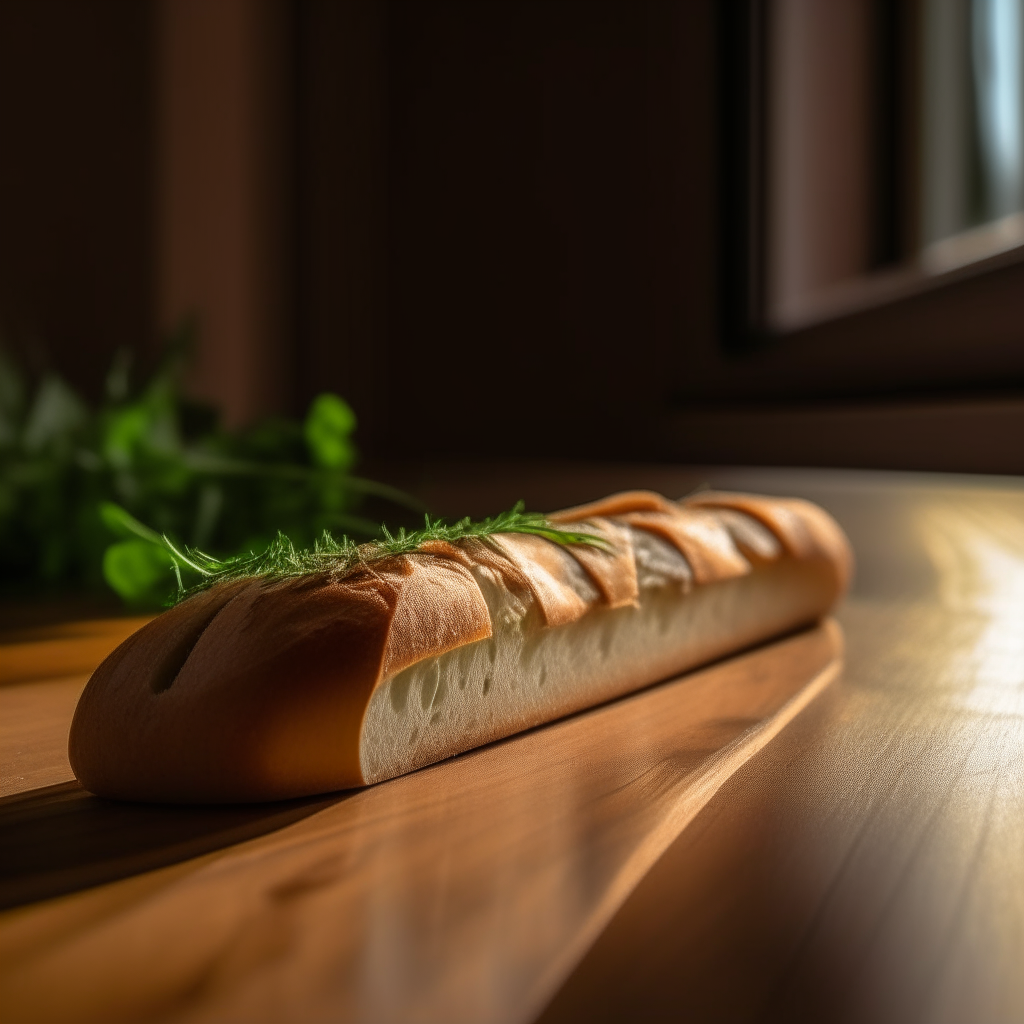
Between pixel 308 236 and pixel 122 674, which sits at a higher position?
pixel 308 236

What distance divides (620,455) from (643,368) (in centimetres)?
19

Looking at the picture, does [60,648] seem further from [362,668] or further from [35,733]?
[362,668]

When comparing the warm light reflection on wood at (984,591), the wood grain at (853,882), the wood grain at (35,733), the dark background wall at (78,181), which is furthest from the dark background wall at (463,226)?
the wood grain at (35,733)

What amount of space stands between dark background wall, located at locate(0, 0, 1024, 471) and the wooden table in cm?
109

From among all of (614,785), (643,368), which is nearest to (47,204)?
(643,368)

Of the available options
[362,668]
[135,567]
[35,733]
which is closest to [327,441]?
[135,567]

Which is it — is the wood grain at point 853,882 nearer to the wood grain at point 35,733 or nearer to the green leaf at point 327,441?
the wood grain at point 35,733

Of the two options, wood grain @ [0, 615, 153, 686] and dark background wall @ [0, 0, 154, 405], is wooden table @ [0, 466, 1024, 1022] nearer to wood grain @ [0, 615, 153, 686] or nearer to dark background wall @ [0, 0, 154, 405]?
wood grain @ [0, 615, 153, 686]

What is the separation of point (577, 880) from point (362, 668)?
15cm

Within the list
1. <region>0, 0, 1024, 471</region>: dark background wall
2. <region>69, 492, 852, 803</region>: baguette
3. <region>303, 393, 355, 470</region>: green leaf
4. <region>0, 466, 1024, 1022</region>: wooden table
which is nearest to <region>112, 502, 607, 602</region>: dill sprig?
<region>69, 492, 852, 803</region>: baguette

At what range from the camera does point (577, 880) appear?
16.3 inches

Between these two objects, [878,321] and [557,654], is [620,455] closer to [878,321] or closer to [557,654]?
[878,321]

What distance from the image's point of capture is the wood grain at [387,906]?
328 mm

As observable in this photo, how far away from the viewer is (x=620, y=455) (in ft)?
7.96
